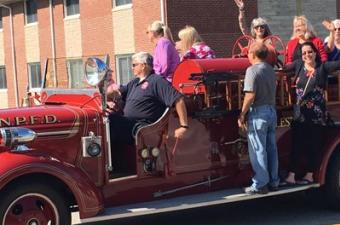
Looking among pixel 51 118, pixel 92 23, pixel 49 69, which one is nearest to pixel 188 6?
pixel 92 23

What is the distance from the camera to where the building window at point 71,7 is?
23.9 m

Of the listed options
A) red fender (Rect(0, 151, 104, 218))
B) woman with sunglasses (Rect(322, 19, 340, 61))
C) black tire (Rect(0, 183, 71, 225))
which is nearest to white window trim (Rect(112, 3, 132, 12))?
woman with sunglasses (Rect(322, 19, 340, 61))

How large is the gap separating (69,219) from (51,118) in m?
0.89

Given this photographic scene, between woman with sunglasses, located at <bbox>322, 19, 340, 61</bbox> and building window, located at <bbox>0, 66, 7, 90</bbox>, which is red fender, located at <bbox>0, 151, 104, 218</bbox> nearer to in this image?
woman with sunglasses, located at <bbox>322, 19, 340, 61</bbox>

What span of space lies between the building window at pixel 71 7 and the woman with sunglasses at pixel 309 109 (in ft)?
61.3

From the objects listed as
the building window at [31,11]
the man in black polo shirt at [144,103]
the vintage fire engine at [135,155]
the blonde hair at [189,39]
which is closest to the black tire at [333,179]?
the vintage fire engine at [135,155]

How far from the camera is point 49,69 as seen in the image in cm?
630

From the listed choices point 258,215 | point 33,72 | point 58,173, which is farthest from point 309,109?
point 33,72

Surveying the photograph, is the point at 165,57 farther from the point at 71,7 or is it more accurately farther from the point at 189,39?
the point at 71,7

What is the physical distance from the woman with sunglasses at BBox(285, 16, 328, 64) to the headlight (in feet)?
8.40

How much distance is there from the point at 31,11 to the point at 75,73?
22.9 metres

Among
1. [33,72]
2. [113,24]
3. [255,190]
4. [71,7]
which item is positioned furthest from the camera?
[33,72]

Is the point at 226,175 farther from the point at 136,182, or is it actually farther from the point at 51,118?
the point at 51,118

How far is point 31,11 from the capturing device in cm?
2773
